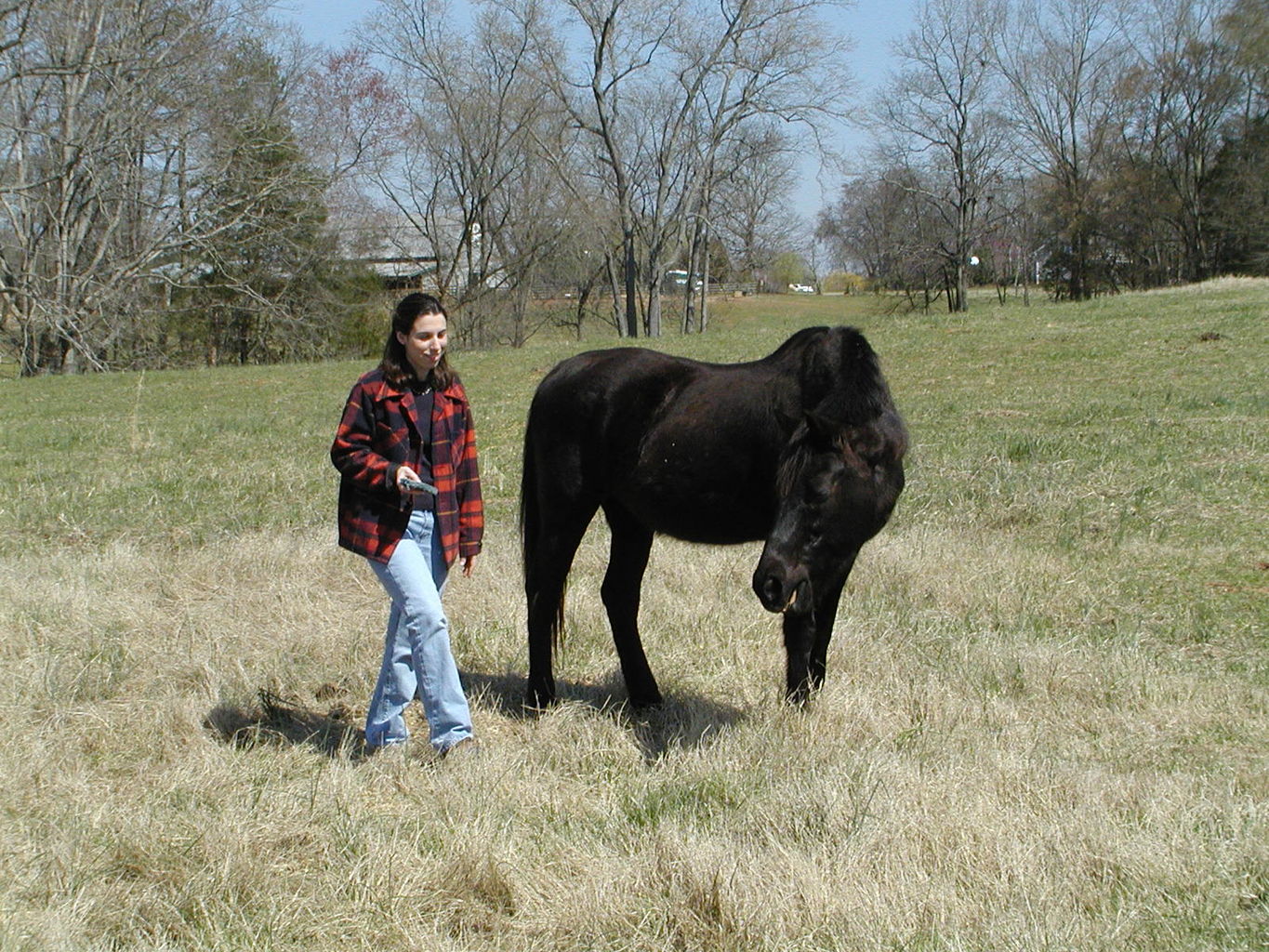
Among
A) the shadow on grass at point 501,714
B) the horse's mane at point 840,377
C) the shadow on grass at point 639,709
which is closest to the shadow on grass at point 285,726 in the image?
the shadow on grass at point 501,714

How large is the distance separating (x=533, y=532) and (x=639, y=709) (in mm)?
998

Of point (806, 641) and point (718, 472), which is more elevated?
point (718, 472)

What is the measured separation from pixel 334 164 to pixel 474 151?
6.80 m

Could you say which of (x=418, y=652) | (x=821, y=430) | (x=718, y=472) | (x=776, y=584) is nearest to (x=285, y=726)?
(x=418, y=652)

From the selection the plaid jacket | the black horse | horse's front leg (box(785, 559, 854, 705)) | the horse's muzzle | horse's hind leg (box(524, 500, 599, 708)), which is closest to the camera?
the horse's muzzle

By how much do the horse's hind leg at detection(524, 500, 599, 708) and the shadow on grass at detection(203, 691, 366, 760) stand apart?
844 millimetres

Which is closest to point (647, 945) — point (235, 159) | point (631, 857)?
point (631, 857)

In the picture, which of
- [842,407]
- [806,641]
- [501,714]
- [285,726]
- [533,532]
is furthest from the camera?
[533,532]

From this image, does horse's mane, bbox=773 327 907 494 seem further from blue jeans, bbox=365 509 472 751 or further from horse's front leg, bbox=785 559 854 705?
blue jeans, bbox=365 509 472 751

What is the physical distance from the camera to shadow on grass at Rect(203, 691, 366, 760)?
5043 mm

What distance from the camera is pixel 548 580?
536 centimetres

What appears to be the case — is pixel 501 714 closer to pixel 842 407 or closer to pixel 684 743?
pixel 684 743

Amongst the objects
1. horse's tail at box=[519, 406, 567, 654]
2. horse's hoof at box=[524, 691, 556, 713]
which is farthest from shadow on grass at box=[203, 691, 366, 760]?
horse's tail at box=[519, 406, 567, 654]

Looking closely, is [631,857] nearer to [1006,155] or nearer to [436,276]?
[436,276]
